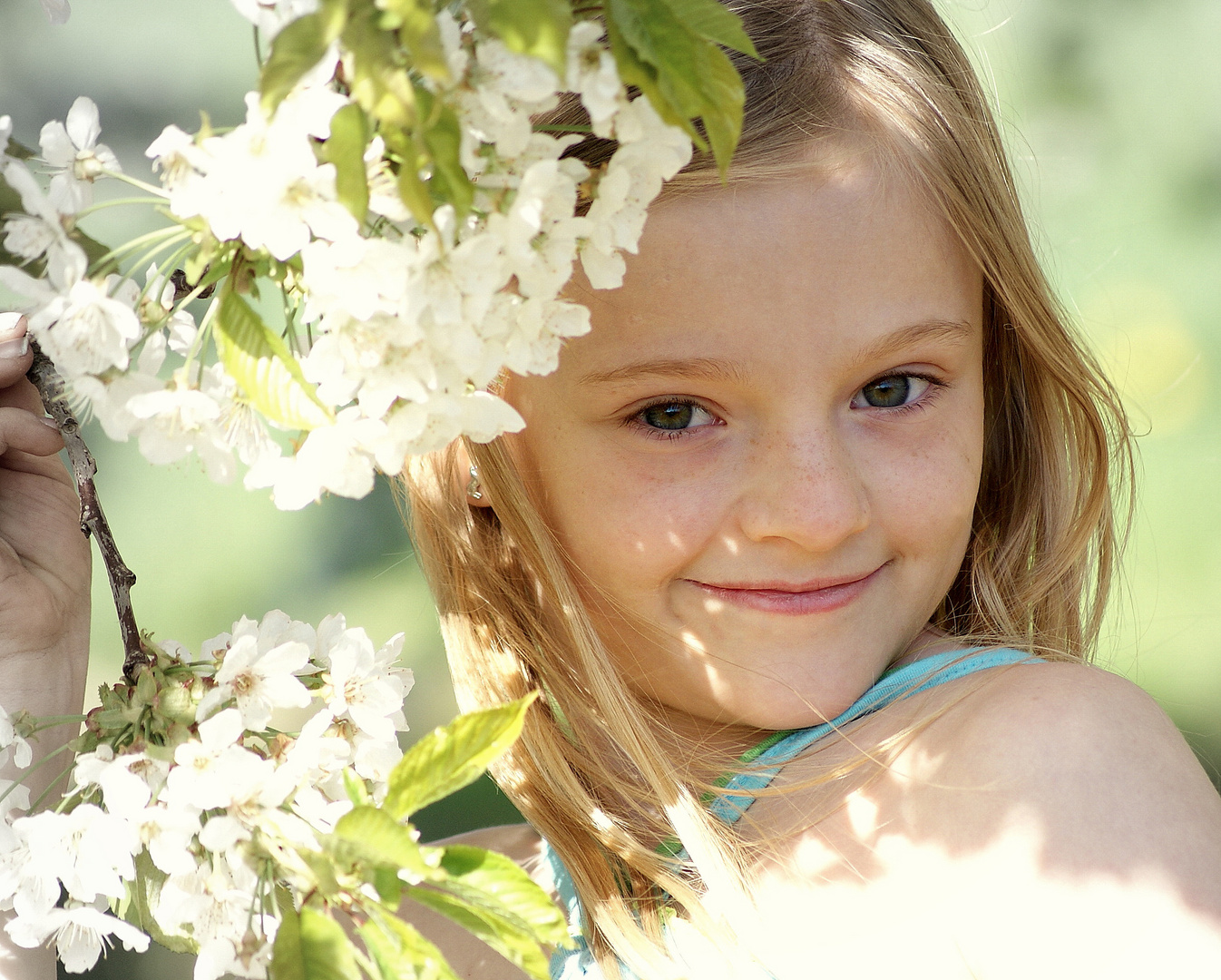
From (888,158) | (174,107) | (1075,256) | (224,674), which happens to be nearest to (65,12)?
(224,674)

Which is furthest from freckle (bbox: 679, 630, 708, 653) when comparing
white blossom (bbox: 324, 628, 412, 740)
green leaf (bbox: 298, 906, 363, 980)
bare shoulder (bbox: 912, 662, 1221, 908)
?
green leaf (bbox: 298, 906, 363, 980)

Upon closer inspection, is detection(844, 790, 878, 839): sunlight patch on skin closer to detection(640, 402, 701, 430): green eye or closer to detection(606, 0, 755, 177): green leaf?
detection(640, 402, 701, 430): green eye

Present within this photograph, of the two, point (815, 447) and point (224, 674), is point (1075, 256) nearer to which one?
point (815, 447)

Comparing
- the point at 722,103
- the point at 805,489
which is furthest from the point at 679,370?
the point at 722,103

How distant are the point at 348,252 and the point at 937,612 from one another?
3.55 ft

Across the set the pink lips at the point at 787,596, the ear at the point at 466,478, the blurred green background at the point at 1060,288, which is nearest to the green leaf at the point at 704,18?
the pink lips at the point at 787,596

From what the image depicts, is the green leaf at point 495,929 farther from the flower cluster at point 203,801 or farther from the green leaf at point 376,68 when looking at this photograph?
the green leaf at point 376,68

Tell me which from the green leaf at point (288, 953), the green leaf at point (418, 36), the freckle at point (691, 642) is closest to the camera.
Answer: the green leaf at point (418, 36)

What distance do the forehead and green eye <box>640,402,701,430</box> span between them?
9cm

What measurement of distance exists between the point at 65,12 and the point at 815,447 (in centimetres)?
75

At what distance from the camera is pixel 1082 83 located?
3055mm

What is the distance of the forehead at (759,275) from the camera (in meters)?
1.14

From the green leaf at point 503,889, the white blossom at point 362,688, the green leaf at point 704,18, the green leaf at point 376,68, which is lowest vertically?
the green leaf at point 503,889

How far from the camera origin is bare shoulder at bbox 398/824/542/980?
4.83 feet
